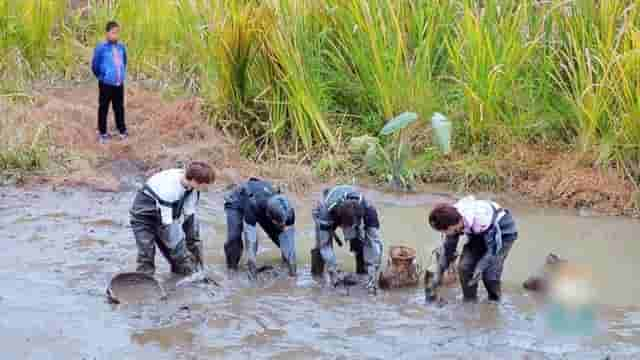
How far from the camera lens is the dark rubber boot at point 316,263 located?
9.38 metres

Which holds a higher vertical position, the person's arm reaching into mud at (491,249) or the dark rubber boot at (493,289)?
the person's arm reaching into mud at (491,249)

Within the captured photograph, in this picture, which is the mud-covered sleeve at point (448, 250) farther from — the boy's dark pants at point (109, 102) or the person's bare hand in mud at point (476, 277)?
the boy's dark pants at point (109, 102)

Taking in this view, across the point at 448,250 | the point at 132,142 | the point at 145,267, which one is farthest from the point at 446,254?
the point at 132,142

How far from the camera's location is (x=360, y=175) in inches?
484

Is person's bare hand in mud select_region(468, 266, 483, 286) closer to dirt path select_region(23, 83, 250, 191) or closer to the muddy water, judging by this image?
the muddy water

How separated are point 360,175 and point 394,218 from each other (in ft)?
3.92

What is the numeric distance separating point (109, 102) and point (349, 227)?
5.11 meters

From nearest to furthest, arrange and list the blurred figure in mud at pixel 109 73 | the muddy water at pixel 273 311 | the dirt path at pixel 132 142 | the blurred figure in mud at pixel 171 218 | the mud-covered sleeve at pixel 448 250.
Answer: the muddy water at pixel 273 311, the mud-covered sleeve at pixel 448 250, the blurred figure in mud at pixel 171 218, the dirt path at pixel 132 142, the blurred figure in mud at pixel 109 73

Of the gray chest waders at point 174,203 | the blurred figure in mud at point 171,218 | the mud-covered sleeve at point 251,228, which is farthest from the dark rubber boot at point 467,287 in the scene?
the gray chest waders at point 174,203

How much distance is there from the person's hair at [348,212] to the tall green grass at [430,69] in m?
3.62

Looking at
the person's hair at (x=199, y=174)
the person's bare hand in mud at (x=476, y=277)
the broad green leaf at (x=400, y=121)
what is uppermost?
the broad green leaf at (x=400, y=121)

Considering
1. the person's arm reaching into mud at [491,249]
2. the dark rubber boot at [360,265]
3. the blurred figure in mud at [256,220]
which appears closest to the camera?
the person's arm reaching into mud at [491,249]

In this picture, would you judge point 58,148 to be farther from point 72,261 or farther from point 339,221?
point 339,221

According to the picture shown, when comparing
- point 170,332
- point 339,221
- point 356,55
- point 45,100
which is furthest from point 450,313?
point 45,100
